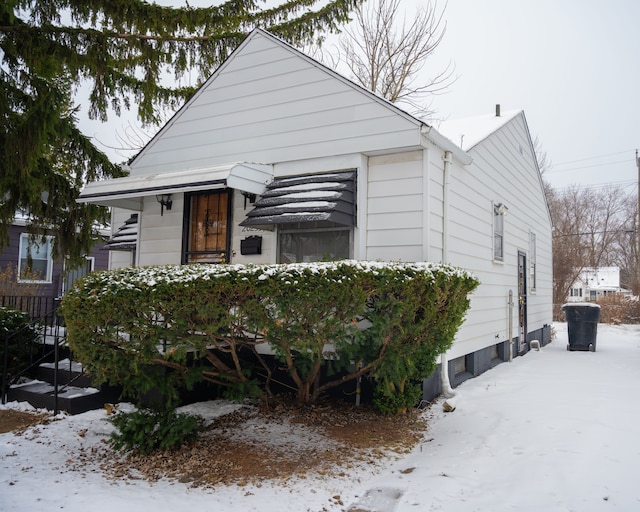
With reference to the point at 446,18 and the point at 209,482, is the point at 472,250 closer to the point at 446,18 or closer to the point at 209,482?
the point at 209,482

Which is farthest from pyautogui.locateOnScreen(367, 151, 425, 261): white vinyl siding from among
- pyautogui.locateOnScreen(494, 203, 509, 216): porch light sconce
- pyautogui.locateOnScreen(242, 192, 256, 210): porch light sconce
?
pyautogui.locateOnScreen(494, 203, 509, 216): porch light sconce

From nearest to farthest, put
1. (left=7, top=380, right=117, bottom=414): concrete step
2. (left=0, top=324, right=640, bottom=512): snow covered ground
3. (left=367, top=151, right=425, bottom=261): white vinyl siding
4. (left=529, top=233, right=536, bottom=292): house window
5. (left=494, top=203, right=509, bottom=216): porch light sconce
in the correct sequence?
(left=0, top=324, right=640, bottom=512): snow covered ground < (left=367, top=151, right=425, bottom=261): white vinyl siding < (left=7, top=380, right=117, bottom=414): concrete step < (left=494, top=203, right=509, bottom=216): porch light sconce < (left=529, top=233, right=536, bottom=292): house window

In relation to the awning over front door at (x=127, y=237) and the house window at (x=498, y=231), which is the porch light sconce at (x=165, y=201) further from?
the house window at (x=498, y=231)

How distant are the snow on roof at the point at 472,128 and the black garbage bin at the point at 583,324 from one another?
4.36 meters

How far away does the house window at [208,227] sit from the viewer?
682cm

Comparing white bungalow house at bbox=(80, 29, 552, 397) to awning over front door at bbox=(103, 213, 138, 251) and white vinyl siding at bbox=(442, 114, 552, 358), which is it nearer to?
white vinyl siding at bbox=(442, 114, 552, 358)

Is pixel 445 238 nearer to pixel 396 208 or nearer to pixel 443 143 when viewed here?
pixel 396 208

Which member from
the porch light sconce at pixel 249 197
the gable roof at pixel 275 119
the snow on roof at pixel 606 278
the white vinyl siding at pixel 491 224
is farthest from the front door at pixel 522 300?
the snow on roof at pixel 606 278

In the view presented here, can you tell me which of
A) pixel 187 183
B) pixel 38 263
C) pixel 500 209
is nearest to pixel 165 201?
pixel 187 183

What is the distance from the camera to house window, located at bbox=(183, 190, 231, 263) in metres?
6.82

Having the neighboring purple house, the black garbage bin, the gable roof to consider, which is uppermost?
the gable roof

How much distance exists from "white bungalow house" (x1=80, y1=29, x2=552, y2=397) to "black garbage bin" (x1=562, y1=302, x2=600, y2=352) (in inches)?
123

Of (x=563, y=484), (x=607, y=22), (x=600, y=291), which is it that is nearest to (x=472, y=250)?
(x=563, y=484)

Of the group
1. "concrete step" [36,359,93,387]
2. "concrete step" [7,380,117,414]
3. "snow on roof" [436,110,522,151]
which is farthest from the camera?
"snow on roof" [436,110,522,151]
